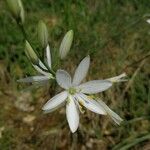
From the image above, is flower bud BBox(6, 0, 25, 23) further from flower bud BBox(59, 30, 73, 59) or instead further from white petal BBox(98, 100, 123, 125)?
white petal BBox(98, 100, 123, 125)

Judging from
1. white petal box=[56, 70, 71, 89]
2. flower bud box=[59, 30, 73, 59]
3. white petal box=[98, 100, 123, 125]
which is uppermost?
flower bud box=[59, 30, 73, 59]

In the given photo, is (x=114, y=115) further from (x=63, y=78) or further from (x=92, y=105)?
(x=63, y=78)

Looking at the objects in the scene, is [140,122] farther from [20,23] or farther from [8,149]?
[20,23]

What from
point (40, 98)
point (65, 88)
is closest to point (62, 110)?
point (40, 98)

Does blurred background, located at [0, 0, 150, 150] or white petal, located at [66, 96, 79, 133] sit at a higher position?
white petal, located at [66, 96, 79, 133]

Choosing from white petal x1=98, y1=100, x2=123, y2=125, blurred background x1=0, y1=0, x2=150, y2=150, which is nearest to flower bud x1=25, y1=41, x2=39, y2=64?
white petal x1=98, y1=100, x2=123, y2=125
